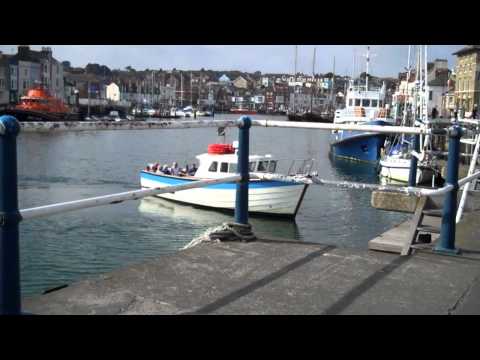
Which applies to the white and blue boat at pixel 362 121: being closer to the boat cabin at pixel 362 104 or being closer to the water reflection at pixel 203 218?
the boat cabin at pixel 362 104

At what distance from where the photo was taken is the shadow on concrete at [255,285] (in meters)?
3.44

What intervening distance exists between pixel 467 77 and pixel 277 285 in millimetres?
85938

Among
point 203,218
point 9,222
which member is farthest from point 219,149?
point 9,222

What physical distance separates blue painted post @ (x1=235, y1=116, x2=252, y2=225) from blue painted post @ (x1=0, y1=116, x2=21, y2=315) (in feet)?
8.05

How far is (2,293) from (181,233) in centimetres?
1888

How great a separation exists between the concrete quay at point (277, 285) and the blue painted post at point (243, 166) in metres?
0.37

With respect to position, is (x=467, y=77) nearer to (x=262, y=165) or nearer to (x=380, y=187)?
(x=262, y=165)

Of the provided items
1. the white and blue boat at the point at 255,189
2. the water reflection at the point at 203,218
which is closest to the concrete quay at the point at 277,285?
the water reflection at the point at 203,218

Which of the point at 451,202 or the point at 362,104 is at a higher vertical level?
the point at 362,104

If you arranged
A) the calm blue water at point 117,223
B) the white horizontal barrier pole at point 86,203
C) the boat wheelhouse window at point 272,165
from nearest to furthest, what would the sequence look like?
the white horizontal barrier pole at point 86,203
the calm blue water at point 117,223
the boat wheelhouse window at point 272,165

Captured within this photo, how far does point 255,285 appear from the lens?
3.92 metres

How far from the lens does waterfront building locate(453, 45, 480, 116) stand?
7762cm

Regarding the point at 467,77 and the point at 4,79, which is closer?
the point at 467,77

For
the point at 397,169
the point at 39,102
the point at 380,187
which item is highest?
the point at 39,102
